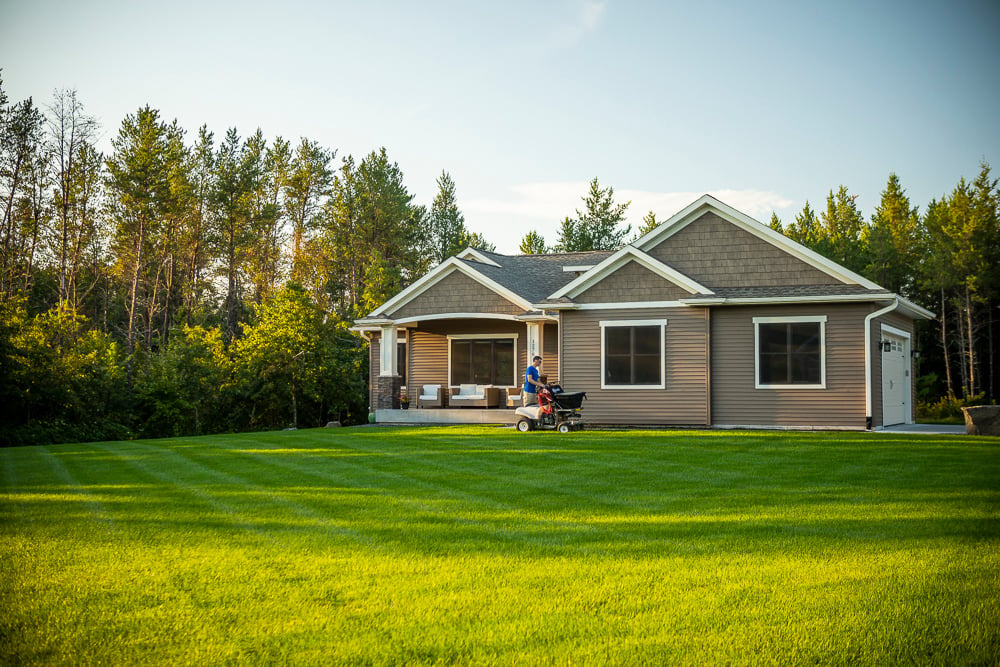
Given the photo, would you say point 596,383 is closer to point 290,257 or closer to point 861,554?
point 861,554

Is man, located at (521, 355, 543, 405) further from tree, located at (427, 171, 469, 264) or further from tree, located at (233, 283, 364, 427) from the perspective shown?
tree, located at (427, 171, 469, 264)

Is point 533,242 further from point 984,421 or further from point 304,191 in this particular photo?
point 984,421

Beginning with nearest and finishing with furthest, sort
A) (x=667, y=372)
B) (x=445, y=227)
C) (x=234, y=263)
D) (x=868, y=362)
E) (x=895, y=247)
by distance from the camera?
(x=868, y=362)
(x=667, y=372)
(x=895, y=247)
(x=234, y=263)
(x=445, y=227)

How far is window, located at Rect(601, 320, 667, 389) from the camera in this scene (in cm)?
1964

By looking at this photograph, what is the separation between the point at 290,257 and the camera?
4425cm

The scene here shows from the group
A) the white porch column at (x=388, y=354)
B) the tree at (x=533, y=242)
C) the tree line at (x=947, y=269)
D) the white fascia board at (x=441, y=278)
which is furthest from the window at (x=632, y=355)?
the tree at (x=533, y=242)

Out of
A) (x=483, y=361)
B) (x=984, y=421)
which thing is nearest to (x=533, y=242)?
(x=483, y=361)

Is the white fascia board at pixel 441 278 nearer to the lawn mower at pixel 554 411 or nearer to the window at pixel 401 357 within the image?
the window at pixel 401 357

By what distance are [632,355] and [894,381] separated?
270 inches

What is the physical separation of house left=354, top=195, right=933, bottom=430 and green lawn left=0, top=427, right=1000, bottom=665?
7552 mm

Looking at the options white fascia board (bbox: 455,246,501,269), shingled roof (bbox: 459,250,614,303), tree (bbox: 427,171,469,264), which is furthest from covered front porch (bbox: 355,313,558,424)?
tree (bbox: 427,171,469,264)

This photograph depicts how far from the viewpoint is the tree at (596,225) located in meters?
50.2

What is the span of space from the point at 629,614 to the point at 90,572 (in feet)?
11.8

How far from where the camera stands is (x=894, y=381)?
67.9ft
